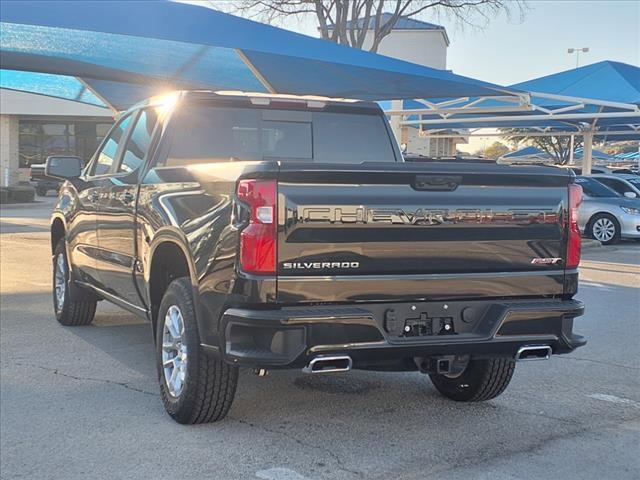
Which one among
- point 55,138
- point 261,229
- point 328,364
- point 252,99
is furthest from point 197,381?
point 55,138

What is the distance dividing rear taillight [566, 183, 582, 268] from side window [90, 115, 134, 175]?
12.6 ft

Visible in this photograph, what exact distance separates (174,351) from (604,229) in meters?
14.9

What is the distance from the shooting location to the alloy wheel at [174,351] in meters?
4.75

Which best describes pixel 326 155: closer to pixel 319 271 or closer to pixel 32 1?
pixel 319 271

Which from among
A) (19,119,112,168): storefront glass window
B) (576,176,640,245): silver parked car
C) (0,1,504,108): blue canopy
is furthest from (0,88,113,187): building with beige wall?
(576,176,640,245): silver parked car

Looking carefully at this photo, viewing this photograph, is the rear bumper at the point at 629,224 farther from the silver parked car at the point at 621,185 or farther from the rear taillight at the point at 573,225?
the rear taillight at the point at 573,225

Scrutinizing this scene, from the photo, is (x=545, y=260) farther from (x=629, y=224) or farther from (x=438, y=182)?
(x=629, y=224)

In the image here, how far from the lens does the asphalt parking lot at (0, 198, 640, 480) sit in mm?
4211

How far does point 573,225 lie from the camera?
14.9 feet

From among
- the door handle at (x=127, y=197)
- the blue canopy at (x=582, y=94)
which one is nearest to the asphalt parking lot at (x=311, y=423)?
the door handle at (x=127, y=197)

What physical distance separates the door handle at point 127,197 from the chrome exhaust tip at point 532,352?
118 inches

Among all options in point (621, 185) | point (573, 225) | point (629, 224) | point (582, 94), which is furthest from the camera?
point (582, 94)

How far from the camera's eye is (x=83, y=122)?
43.4 m

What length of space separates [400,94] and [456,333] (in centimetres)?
1199
